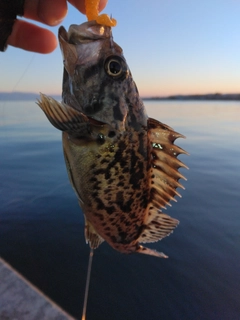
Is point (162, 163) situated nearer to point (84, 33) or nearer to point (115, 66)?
point (115, 66)

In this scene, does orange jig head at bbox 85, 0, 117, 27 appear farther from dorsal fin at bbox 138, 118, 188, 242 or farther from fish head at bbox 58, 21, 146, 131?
dorsal fin at bbox 138, 118, 188, 242

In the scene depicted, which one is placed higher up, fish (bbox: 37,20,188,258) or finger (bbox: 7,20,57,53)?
finger (bbox: 7,20,57,53)

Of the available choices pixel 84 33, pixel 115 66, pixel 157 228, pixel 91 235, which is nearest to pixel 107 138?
pixel 115 66

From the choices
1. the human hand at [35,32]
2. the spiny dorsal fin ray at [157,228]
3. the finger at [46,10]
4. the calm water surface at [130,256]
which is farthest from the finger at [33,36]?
the calm water surface at [130,256]

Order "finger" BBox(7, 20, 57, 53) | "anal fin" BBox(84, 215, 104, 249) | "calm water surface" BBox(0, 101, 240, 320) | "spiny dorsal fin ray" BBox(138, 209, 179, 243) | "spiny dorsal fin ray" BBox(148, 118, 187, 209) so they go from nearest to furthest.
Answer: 1. "spiny dorsal fin ray" BBox(148, 118, 187, 209)
2. "anal fin" BBox(84, 215, 104, 249)
3. "spiny dorsal fin ray" BBox(138, 209, 179, 243)
4. "finger" BBox(7, 20, 57, 53)
5. "calm water surface" BBox(0, 101, 240, 320)

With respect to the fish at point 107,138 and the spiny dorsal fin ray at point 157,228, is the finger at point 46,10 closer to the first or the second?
the fish at point 107,138

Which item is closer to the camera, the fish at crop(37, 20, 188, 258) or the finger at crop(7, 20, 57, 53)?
the fish at crop(37, 20, 188, 258)

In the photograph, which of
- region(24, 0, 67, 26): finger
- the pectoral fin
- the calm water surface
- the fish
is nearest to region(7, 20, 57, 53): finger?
region(24, 0, 67, 26): finger
